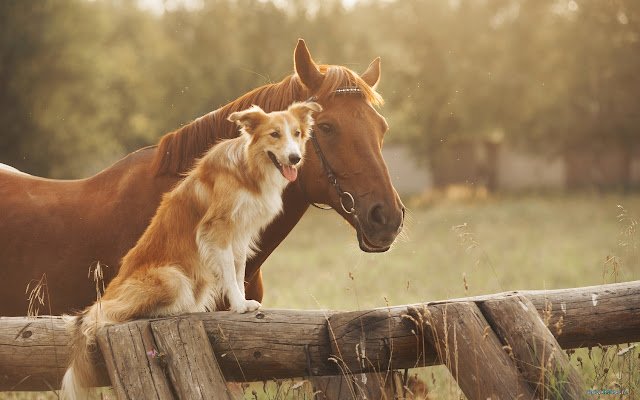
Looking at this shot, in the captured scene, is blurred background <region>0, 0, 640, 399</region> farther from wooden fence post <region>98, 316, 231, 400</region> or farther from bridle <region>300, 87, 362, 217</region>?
wooden fence post <region>98, 316, 231, 400</region>

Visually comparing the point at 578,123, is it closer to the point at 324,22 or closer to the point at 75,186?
the point at 324,22

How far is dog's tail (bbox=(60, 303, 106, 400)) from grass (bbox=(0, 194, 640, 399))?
1.09 metres

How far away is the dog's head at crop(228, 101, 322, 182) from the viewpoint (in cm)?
453

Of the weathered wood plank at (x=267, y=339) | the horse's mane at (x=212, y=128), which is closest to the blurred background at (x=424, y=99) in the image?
the horse's mane at (x=212, y=128)

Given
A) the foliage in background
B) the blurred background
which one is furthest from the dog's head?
the foliage in background

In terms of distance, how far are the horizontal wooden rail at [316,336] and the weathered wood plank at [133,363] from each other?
53 millimetres

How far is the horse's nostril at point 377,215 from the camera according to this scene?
4.94 meters

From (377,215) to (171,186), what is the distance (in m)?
1.39

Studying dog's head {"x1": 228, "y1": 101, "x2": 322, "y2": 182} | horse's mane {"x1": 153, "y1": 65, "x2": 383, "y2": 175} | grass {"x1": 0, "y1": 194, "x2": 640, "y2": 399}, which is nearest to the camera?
dog's head {"x1": 228, "y1": 101, "x2": 322, "y2": 182}

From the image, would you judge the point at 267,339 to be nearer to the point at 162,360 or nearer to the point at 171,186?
the point at 162,360

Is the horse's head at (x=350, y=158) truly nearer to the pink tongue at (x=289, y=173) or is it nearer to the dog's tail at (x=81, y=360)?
the pink tongue at (x=289, y=173)

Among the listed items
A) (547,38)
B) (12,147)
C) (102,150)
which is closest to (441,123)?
(547,38)

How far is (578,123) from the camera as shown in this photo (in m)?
32.1

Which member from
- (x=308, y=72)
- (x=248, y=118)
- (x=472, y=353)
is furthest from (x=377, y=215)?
(x=472, y=353)
